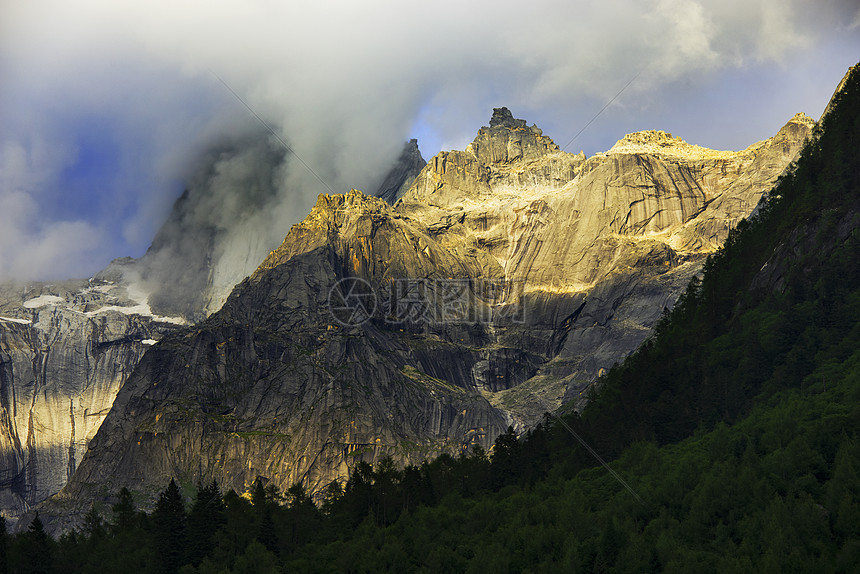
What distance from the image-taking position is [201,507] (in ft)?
454

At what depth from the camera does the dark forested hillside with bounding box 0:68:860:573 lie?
105 m

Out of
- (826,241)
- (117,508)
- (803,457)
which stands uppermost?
(826,241)

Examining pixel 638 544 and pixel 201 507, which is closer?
Result: pixel 638 544

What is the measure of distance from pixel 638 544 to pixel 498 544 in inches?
751

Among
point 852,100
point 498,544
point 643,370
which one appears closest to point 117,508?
point 498,544

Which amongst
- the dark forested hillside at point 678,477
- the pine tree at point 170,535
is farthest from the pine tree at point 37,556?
the pine tree at point 170,535

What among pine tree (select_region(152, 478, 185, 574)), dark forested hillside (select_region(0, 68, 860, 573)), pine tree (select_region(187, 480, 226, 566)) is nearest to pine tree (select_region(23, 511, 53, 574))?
dark forested hillside (select_region(0, 68, 860, 573))

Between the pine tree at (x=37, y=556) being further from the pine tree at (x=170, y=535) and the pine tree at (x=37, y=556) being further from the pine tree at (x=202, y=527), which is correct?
the pine tree at (x=202, y=527)

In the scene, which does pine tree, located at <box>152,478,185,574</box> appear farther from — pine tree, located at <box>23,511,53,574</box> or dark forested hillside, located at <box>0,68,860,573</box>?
A: pine tree, located at <box>23,511,53,574</box>

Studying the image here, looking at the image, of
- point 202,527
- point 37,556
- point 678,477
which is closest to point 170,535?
point 202,527

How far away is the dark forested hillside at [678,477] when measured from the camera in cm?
10531

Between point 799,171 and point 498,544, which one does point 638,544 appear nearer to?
point 498,544

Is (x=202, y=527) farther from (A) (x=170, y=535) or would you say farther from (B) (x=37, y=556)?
(B) (x=37, y=556)

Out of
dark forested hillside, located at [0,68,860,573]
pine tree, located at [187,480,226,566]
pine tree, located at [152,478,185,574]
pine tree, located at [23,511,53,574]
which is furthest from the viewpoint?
pine tree, located at [187,480,226,566]
